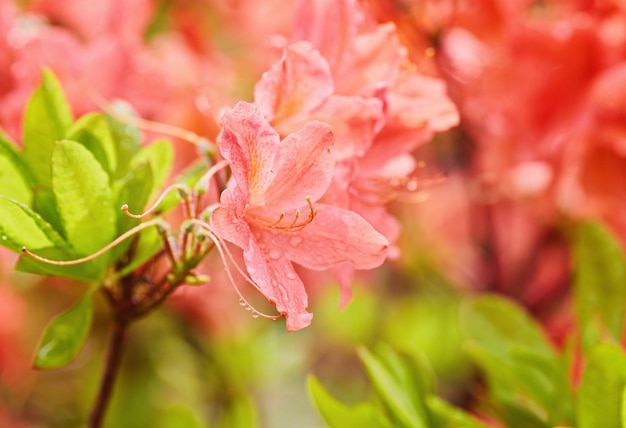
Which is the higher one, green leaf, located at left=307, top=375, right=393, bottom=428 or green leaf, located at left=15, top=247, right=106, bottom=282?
green leaf, located at left=15, top=247, right=106, bottom=282

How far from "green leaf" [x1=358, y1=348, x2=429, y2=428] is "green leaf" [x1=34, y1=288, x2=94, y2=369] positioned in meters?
0.20

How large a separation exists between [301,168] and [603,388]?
26 centimetres

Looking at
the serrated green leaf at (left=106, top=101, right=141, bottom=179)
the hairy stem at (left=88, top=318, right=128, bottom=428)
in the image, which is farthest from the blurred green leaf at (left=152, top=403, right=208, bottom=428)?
the serrated green leaf at (left=106, top=101, right=141, bottom=179)

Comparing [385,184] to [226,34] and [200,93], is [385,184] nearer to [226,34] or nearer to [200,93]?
[200,93]

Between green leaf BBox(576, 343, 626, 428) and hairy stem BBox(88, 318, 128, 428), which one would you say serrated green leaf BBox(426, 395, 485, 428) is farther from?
hairy stem BBox(88, 318, 128, 428)

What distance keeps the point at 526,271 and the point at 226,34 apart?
0.60 metres

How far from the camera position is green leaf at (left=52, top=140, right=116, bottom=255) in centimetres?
47

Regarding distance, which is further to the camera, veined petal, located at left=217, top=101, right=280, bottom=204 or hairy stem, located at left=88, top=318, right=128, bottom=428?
hairy stem, located at left=88, top=318, right=128, bottom=428

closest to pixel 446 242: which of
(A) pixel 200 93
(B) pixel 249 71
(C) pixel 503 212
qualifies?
(C) pixel 503 212

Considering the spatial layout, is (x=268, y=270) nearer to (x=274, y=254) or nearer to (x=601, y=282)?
(x=274, y=254)

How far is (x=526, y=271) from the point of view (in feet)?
3.34

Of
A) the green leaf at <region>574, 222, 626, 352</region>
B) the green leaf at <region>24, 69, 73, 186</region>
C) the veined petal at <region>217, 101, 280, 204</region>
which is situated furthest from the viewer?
the green leaf at <region>574, 222, 626, 352</region>

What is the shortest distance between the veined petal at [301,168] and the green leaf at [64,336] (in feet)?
0.49

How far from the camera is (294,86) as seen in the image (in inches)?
19.7
